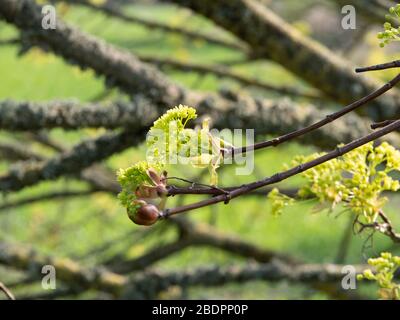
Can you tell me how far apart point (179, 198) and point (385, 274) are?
1.97 m

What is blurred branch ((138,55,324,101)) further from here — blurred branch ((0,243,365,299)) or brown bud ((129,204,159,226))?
brown bud ((129,204,159,226))

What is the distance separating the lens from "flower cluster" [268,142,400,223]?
0.66m

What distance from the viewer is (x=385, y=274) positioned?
0.68 m

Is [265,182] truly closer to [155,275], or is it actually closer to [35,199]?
[155,275]

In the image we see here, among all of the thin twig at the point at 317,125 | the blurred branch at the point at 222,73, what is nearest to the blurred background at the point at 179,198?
the blurred branch at the point at 222,73

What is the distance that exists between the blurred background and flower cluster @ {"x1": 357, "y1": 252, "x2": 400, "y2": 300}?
5 cm

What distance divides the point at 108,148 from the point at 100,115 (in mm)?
107

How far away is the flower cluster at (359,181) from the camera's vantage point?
0.66m

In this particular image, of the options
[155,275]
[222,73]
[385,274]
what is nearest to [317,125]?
[385,274]

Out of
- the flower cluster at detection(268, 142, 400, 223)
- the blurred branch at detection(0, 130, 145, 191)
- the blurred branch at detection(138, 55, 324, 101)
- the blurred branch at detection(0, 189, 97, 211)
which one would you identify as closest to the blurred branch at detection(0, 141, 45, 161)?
the blurred branch at detection(0, 189, 97, 211)

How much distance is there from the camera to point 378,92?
0.52 m

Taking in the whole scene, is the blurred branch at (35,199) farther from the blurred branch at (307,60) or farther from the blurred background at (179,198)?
the blurred branch at (307,60)

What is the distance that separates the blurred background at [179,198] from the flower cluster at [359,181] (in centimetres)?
3

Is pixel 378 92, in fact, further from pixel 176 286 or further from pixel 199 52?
pixel 199 52
